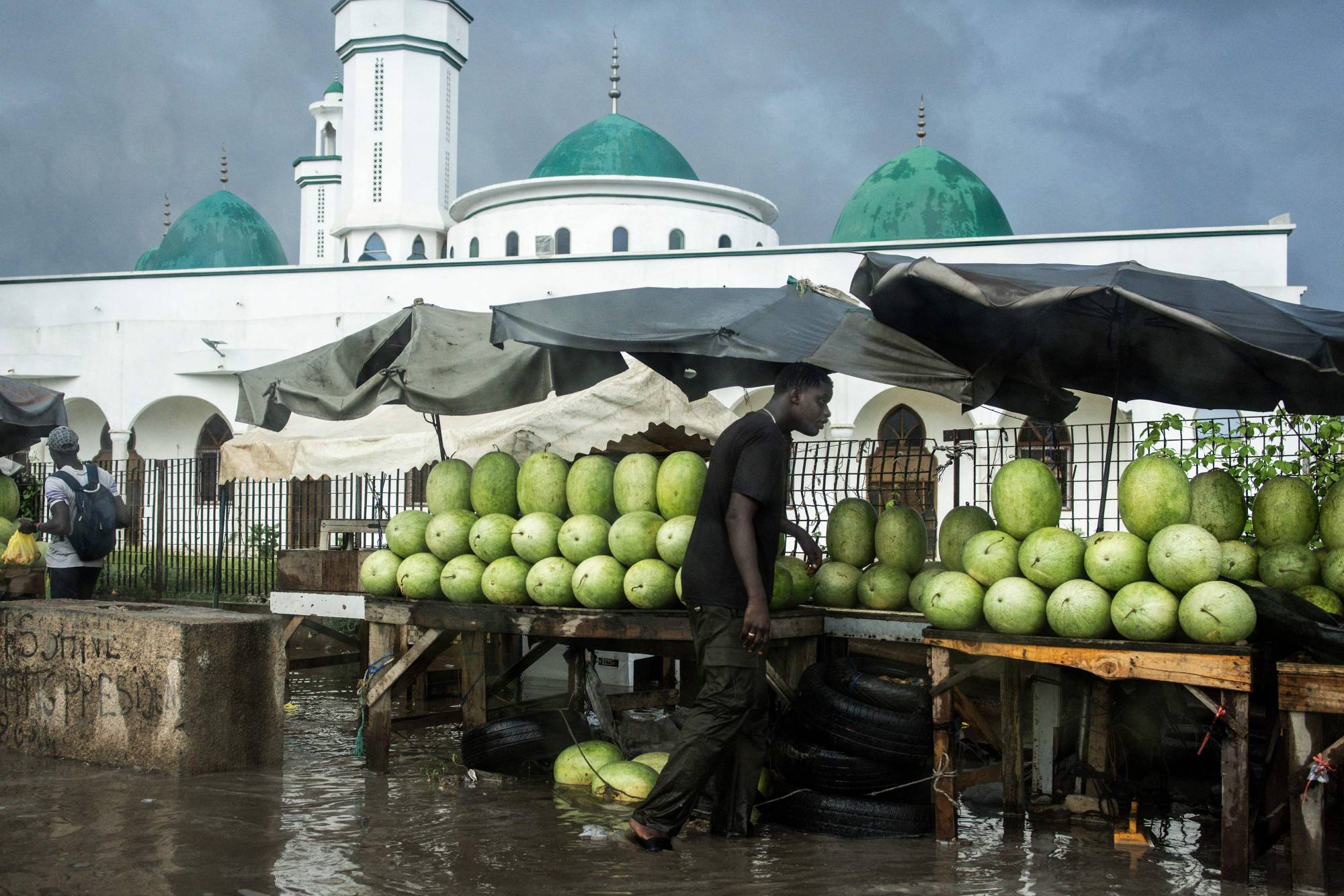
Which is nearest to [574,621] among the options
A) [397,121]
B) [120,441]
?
[120,441]

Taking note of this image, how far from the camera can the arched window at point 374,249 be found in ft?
109


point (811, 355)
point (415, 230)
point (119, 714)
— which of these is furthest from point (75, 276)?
point (811, 355)

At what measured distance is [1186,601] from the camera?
16.2ft

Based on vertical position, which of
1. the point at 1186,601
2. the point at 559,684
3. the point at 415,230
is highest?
the point at 415,230

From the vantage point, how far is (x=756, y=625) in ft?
16.5

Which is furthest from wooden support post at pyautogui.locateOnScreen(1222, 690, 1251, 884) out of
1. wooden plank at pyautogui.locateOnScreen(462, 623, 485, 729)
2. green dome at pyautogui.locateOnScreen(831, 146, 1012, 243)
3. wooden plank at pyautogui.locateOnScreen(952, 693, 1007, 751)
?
green dome at pyautogui.locateOnScreen(831, 146, 1012, 243)

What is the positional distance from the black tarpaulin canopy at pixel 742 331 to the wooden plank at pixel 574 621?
1299 millimetres

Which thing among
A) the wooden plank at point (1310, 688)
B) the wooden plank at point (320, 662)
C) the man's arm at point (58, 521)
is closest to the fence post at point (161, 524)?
the wooden plank at point (320, 662)

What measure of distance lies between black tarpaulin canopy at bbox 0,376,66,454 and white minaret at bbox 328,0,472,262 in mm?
22169

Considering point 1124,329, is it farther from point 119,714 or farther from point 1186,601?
point 119,714

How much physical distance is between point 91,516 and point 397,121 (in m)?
25.9

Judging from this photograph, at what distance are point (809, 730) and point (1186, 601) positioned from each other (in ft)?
6.10

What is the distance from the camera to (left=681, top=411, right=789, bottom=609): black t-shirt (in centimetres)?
512

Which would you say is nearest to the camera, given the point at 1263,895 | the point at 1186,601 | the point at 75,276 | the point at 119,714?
the point at 1263,895
